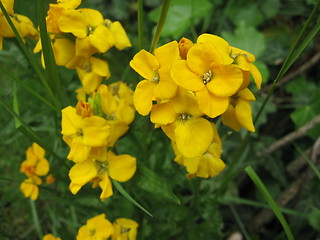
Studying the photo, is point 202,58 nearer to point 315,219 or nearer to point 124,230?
point 124,230

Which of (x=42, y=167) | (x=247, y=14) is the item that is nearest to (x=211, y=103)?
(x=42, y=167)

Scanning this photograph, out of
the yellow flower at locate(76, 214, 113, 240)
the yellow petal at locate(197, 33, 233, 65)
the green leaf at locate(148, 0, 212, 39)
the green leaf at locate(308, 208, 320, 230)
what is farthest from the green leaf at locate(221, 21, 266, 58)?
the yellow flower at locate(76, 214, 113, 240)

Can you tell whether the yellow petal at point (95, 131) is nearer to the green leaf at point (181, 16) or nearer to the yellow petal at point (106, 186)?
the yellow petal at point (106, 186)

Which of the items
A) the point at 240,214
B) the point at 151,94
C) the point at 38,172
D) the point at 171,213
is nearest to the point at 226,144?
the point at 240,214

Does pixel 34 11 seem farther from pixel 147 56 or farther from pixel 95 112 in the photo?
pixel 147 56

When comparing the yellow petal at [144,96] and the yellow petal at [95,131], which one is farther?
the yellow petal at [95,131]

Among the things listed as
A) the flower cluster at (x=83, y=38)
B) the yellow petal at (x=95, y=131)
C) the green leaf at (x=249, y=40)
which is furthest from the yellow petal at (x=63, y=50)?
the green leaf at (x=249, y=40)
